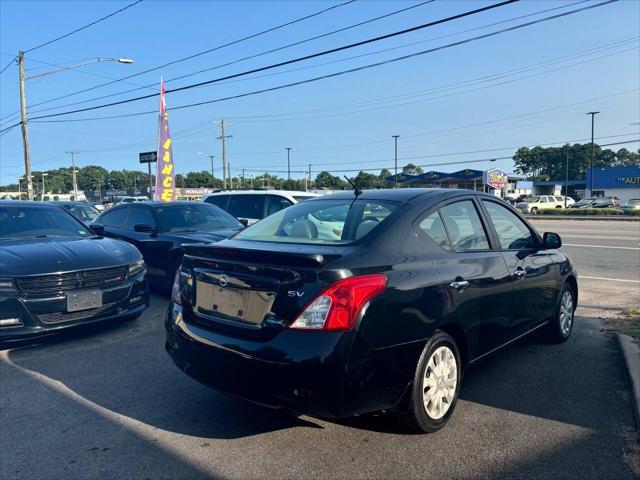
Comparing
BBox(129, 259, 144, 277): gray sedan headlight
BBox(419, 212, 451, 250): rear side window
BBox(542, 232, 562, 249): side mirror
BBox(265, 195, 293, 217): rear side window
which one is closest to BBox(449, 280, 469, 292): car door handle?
BBox(419, 212, 451, 250): rear side window

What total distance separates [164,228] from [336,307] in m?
5.94

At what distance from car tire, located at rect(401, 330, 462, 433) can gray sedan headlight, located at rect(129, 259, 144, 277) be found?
391cm

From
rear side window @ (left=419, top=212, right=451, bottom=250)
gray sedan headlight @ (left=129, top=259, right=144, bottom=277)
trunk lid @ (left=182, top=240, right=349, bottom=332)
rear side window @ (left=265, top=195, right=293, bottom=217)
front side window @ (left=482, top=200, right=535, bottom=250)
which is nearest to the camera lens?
trunk lid @ (left=182, top=240, right=349, bottom=332)

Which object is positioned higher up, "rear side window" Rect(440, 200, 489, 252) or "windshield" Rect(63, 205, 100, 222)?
"rear side window" Rect(440, 200, 489, 252)

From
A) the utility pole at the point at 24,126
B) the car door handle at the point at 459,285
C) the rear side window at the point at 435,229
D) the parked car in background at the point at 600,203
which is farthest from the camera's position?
the parked car in background at the point at 600,203

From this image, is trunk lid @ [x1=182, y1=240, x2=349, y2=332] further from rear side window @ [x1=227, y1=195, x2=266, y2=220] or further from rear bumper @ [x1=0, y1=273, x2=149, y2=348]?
rear side window @ [x1=227, y1=195, x2=266, y2=220]

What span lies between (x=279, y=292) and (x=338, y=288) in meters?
0.36

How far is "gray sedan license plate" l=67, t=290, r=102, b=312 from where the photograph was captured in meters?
5.20

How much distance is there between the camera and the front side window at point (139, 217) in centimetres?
841

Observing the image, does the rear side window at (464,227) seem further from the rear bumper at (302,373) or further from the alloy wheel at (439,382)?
the rear bumper at (302,373)

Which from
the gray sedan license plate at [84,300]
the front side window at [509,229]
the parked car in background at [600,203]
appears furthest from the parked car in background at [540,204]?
the gray sedan license plate at [84,300]

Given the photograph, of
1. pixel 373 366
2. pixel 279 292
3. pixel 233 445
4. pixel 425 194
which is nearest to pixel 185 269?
pixel 279 292

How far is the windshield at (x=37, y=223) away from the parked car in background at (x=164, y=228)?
1.63 ft

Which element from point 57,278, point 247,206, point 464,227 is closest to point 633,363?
point 464,227
